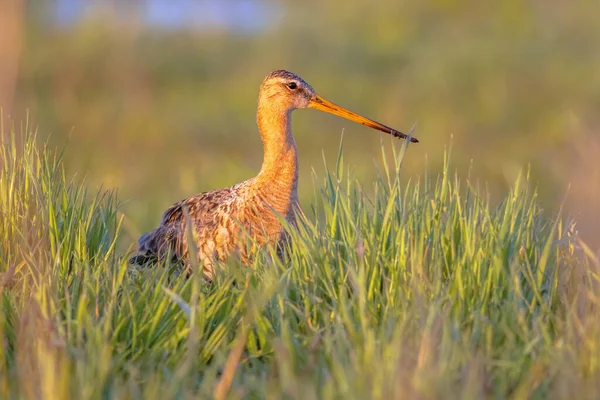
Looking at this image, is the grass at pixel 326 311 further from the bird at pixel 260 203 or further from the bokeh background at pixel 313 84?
the bokeh background at pixel 313 84

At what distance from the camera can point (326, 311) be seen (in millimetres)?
3965

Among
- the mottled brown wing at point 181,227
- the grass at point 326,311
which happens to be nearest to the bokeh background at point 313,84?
the mottled brown wing at point 181,227

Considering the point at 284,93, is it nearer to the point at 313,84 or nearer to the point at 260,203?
the point at 260,203

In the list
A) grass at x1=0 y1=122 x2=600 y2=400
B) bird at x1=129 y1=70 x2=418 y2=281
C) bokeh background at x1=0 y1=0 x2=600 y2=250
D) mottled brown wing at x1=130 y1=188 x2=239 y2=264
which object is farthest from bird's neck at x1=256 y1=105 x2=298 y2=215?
bokeh background at x1=0 y1=0 x2=600 y2=250

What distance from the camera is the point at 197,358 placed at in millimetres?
3730

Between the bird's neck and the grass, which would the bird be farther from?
the grass

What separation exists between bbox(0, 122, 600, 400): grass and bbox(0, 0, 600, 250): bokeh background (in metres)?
5.25

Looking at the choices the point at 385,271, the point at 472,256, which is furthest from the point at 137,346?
the point at 472,256

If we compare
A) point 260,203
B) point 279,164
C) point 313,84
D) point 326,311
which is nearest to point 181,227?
point 260,203

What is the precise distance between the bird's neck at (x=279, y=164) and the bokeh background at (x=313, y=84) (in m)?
3.91

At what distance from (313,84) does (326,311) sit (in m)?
9.98

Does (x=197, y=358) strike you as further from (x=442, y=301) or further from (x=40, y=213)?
(x=40, y=213)

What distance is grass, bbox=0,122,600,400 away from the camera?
329 centimetres

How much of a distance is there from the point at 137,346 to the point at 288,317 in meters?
0.56
